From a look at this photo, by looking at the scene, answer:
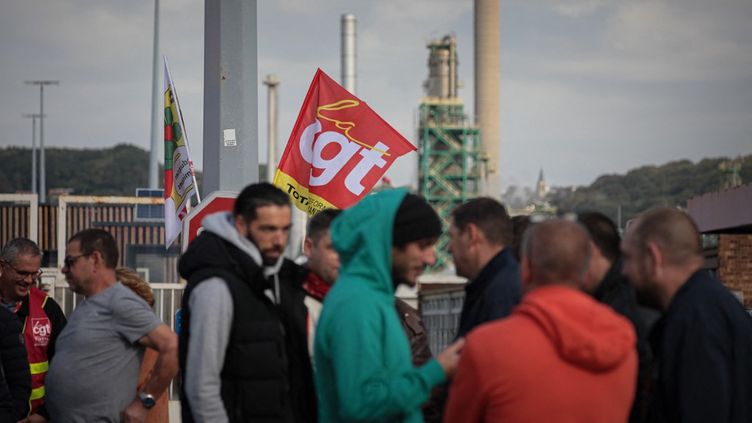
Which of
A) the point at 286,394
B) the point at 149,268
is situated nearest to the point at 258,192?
the point at 286,394

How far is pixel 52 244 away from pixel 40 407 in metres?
24.2

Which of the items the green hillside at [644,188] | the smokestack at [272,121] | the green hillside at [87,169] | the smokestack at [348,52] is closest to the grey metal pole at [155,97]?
the smokestack at [348,52]

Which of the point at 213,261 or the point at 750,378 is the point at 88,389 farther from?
the point at 750,378

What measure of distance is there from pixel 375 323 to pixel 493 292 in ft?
3.24

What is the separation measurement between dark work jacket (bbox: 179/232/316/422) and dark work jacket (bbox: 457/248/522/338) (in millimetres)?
802

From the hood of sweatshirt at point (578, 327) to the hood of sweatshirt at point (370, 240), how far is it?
71 centimetres

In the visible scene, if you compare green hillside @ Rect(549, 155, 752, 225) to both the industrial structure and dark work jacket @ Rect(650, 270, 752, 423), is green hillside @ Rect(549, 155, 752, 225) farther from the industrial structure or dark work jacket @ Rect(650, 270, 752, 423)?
dark work jacket @ Rect(650, 270, 752, 423)

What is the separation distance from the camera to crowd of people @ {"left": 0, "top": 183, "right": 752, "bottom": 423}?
153 inches

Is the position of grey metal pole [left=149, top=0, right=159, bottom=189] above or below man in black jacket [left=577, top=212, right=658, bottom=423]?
above

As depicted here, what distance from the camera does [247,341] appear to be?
16.8ft

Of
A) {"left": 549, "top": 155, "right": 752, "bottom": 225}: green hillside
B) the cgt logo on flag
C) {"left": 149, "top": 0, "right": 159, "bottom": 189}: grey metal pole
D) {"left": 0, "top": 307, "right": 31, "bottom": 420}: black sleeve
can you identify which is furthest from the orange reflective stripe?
{"left": 549, "top": 155, "right": 752, "bottom": 225}: green hillside

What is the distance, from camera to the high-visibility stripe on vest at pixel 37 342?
8086 millimetres

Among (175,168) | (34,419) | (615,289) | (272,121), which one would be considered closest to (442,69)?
(272,121)

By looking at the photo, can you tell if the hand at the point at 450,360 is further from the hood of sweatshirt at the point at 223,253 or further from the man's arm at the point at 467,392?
the hood of sweatshirt at the point at 223,253
